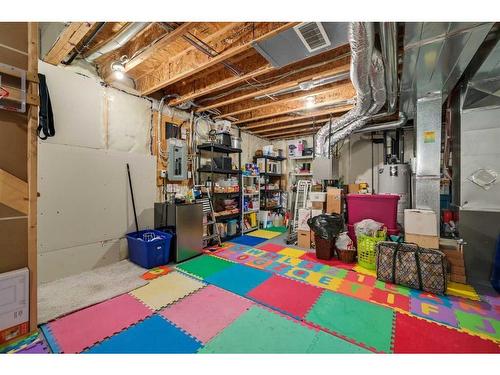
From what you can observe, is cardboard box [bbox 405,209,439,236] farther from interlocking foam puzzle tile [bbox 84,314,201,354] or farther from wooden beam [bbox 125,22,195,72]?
wooden beam [bbox 125,22,195,72]

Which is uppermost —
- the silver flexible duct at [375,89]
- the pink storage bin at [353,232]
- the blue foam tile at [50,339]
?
the silver flexible duct at [375,89]

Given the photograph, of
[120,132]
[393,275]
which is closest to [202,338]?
[393,275]

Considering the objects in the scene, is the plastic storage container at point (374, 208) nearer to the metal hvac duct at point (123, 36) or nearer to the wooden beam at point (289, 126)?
the wooden beam at point (289, 126)

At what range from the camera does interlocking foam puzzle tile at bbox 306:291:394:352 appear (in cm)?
179

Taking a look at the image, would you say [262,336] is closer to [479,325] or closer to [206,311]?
[206,311]

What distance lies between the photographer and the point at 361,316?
6.84 ft

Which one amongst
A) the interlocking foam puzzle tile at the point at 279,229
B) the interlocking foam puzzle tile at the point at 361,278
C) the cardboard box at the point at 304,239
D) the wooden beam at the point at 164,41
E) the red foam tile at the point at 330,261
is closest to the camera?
the wooden beam at the point at 164,41

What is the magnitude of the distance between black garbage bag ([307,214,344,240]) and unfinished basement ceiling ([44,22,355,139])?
84.8 inches

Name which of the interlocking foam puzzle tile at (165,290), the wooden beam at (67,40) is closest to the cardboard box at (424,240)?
the interlocking foam puzzle tile at (165,290)

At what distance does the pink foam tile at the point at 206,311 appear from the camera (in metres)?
1.91

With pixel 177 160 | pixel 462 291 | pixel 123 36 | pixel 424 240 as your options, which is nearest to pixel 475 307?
pixel 462 291

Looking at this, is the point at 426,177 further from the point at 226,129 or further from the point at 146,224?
the point at 146,224

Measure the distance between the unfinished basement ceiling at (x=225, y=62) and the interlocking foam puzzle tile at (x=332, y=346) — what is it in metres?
2.79

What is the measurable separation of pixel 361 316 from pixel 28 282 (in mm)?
3026
